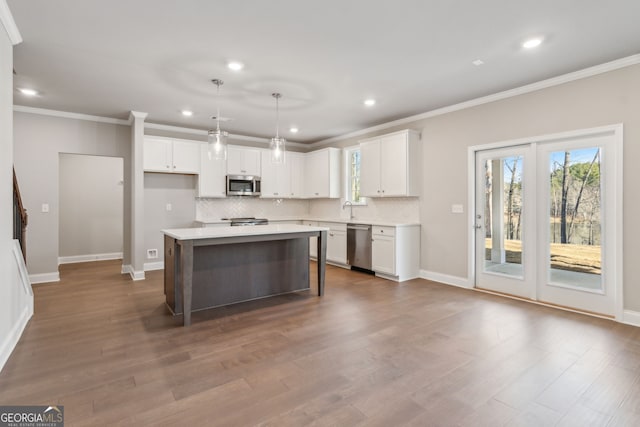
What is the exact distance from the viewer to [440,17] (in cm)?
254

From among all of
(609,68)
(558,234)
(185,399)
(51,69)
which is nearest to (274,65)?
(51,69)

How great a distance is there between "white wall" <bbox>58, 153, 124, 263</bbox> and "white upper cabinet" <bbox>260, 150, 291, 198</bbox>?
3158 mm

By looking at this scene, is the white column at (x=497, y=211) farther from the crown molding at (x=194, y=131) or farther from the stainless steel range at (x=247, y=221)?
the crown molding at (x=194, y=131)

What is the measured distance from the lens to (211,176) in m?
6.07

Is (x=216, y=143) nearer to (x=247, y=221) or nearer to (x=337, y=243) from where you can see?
(x=247, y=221)

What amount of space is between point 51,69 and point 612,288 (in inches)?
249

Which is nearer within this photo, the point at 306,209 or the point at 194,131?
the point at 194,131

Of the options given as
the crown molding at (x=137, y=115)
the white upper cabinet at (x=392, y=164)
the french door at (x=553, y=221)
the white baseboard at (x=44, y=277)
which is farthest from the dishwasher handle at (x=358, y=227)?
the white baseboard at (x=44, y=277)

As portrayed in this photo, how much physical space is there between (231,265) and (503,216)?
3.50 m

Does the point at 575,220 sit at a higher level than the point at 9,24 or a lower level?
lower

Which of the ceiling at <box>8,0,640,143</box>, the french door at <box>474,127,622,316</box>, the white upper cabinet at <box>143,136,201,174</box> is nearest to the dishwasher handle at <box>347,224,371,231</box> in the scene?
the french door at <box>474,127,622,316</box>

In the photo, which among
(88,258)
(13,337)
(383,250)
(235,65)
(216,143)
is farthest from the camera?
(88,258)

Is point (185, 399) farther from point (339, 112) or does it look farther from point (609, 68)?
point (609, 68)

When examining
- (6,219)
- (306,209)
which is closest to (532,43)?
(6,219)
